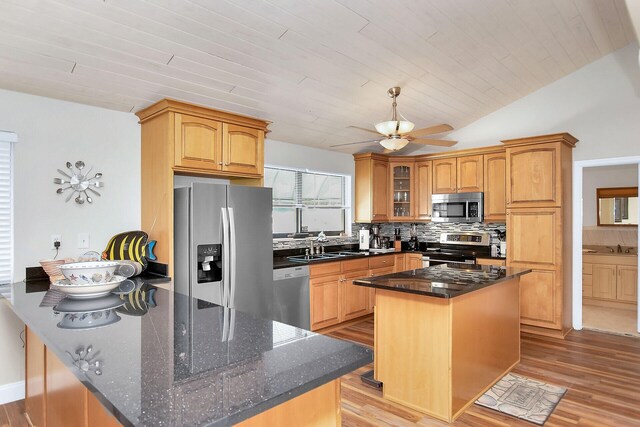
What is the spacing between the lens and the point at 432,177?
5734 mm

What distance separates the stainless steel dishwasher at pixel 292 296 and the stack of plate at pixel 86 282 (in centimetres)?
205

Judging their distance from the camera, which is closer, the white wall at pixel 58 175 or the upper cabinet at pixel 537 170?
the white wall at pixel 58 175

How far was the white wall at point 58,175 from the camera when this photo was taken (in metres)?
2.98

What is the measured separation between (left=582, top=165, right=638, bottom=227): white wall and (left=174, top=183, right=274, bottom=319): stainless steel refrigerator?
544cm

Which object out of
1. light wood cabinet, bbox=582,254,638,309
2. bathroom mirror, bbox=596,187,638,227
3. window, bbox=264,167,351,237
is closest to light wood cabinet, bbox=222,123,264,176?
window, bbox=264,167,351,237

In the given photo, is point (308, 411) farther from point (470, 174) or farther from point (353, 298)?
point (470, 174)

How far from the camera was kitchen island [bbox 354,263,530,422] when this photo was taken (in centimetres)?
263

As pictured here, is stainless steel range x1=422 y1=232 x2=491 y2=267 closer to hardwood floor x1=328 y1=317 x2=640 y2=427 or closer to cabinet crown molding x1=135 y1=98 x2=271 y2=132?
hardwood floor x1=328 y1=317 x2=640 y2=427

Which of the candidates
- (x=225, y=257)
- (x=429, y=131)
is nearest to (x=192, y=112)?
(x=225, y=257)

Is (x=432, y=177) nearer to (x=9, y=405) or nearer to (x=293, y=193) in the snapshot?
(x=293, y=193)

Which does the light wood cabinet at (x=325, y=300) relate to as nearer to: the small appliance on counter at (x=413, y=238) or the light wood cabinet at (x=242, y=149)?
the light wood cabinet at (x=242, y=149)

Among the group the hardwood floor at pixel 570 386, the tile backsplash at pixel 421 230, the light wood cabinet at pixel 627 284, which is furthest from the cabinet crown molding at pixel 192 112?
the light wood cabinet at pixel 627 284

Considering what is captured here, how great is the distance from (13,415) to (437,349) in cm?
295

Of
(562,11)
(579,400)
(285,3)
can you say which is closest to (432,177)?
(562,11)
